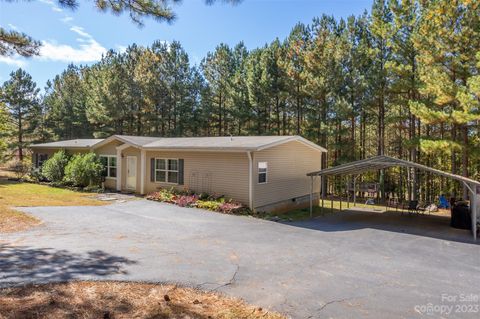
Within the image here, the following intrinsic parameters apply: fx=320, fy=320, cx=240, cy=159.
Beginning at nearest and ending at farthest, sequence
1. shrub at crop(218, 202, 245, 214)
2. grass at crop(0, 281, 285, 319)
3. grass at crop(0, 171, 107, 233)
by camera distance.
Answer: grass at crop(0, 281, 285, 319) → grass at crop(0, 171, 107, 233) → shrub at crop(218, 202, 245, 214)

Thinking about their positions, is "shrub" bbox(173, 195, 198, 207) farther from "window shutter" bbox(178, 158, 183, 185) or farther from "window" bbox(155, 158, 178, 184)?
"window" bbox(155, 158, 178, 184)

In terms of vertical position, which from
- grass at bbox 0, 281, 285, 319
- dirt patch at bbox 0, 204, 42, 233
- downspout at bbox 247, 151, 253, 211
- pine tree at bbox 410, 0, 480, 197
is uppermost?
pine tree at bbox 410, 0, 480, 197

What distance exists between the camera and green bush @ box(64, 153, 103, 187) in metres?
17.9

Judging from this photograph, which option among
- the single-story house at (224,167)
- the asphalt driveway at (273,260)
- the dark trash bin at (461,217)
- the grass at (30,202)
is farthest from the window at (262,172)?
the dark trash bin at (461,217)

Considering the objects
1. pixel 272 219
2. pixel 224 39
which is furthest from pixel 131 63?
pixel 272 219

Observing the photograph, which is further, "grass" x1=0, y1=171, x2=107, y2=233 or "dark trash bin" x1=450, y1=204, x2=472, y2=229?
"dark trash bin" x1=450, y1=204, x2=472, y2=229

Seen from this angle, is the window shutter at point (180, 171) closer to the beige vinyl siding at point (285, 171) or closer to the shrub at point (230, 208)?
the shrub at point (230, 208)

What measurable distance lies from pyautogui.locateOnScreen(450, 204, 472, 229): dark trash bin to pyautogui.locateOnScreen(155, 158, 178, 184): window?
11.7m

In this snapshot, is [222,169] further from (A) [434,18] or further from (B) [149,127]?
(B) [149,127]

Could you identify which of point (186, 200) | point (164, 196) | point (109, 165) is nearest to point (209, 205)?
point (186, 200)

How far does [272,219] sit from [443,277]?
21.8ft

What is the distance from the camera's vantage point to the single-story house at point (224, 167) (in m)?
13.4

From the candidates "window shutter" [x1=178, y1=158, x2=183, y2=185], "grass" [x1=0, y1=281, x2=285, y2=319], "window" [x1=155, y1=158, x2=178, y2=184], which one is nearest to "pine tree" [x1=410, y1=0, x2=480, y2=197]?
"window shutter" [x1=178, y1=158, x2=183, y2=185]

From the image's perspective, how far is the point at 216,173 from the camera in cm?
1429
